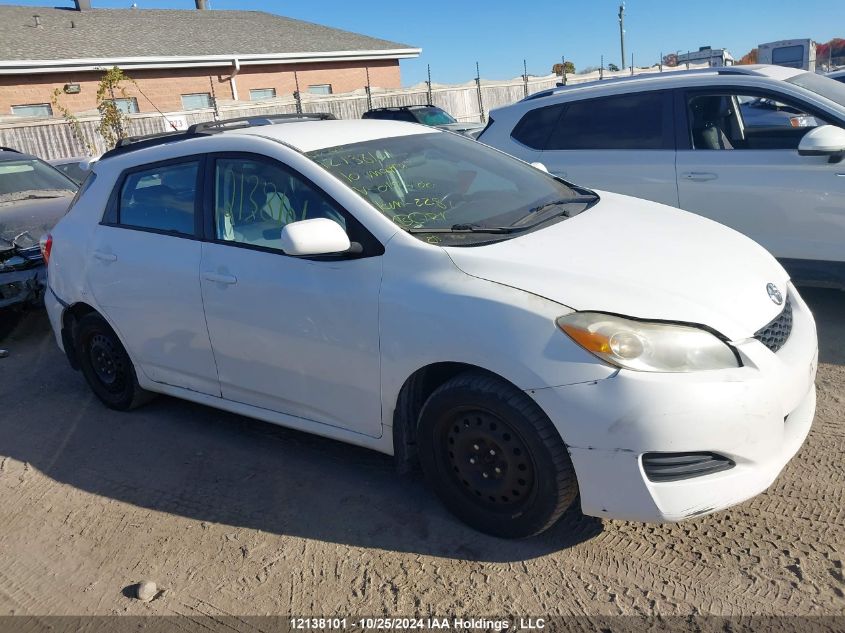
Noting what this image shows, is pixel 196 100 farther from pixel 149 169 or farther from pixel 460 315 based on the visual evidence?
pixel 460 315

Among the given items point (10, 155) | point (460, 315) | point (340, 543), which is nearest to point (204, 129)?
point (460, 315)

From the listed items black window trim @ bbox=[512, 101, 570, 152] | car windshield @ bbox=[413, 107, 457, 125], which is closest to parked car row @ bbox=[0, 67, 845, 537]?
black window trim @ bbox=[512, 101, 570, 152]

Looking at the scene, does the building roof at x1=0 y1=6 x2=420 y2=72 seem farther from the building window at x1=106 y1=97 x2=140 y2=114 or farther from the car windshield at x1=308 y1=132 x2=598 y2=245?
the car windshield at x1=308 y1=132 x2=598 y2=245

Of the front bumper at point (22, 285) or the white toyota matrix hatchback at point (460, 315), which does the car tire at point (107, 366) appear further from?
the front bumper at point (22, 285)

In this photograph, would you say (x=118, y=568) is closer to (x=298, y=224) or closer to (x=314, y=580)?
(x=314, y=580)

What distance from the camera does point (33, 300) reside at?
673cm

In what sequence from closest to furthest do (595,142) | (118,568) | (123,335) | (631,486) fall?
1. (631,486)
2. (118,568)
3. (123,335)
4. (595,142)

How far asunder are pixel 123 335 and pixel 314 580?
7.25 feet

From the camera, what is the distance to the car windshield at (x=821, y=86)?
5.30 meters

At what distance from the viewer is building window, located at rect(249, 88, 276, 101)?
2753 cm

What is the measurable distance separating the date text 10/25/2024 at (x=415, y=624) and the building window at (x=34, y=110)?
77.7 feet

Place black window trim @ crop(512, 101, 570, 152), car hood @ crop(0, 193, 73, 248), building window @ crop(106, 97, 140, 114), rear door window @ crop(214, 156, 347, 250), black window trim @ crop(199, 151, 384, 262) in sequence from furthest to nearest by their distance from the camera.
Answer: building window @ crop(106, 97, 140, 114) < car hood @ crop(0, 193, 73, 248) < black window trim @ crop(512, 101, 570, 152) < rear door window @ crop(214, 156, 347, 250) < black window trim @ crop(199, 151, 384, 262)

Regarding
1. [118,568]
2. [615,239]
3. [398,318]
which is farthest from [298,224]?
[118,568]

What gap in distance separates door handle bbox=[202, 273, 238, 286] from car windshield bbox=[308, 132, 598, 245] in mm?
722
